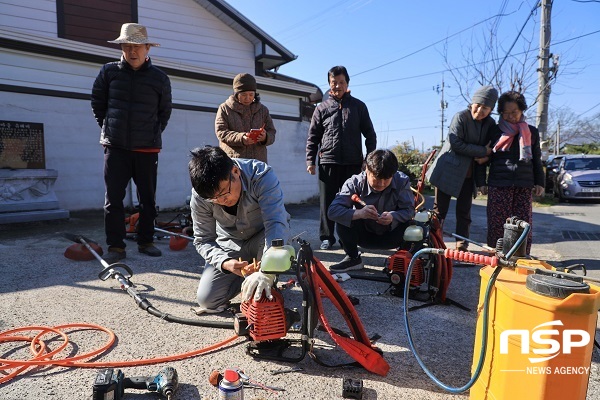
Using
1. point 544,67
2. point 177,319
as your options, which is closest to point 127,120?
point 177,319

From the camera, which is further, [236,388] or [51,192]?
[51,192]

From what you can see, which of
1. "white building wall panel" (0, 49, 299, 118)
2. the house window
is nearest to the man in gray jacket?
"white building wall panel" (0, 49, 299, 118)

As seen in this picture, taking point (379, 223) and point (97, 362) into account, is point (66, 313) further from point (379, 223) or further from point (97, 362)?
point (379, 223)

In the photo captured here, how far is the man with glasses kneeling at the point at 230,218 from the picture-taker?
2045mm

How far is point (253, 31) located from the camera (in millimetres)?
9617

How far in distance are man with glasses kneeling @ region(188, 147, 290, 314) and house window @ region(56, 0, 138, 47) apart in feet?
23.4

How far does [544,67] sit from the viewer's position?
36.8ft

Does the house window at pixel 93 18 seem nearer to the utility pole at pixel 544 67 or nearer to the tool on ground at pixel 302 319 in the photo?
the tool on ground at pixel 302 319

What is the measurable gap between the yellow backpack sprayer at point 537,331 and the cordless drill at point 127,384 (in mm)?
1237

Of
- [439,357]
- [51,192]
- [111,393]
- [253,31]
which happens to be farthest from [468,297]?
[253,31]

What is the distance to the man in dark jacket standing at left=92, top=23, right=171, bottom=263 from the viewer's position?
3.75m

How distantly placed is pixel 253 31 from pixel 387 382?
925cm

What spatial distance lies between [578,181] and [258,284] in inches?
477

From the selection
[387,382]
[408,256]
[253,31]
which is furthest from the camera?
[253,31]
